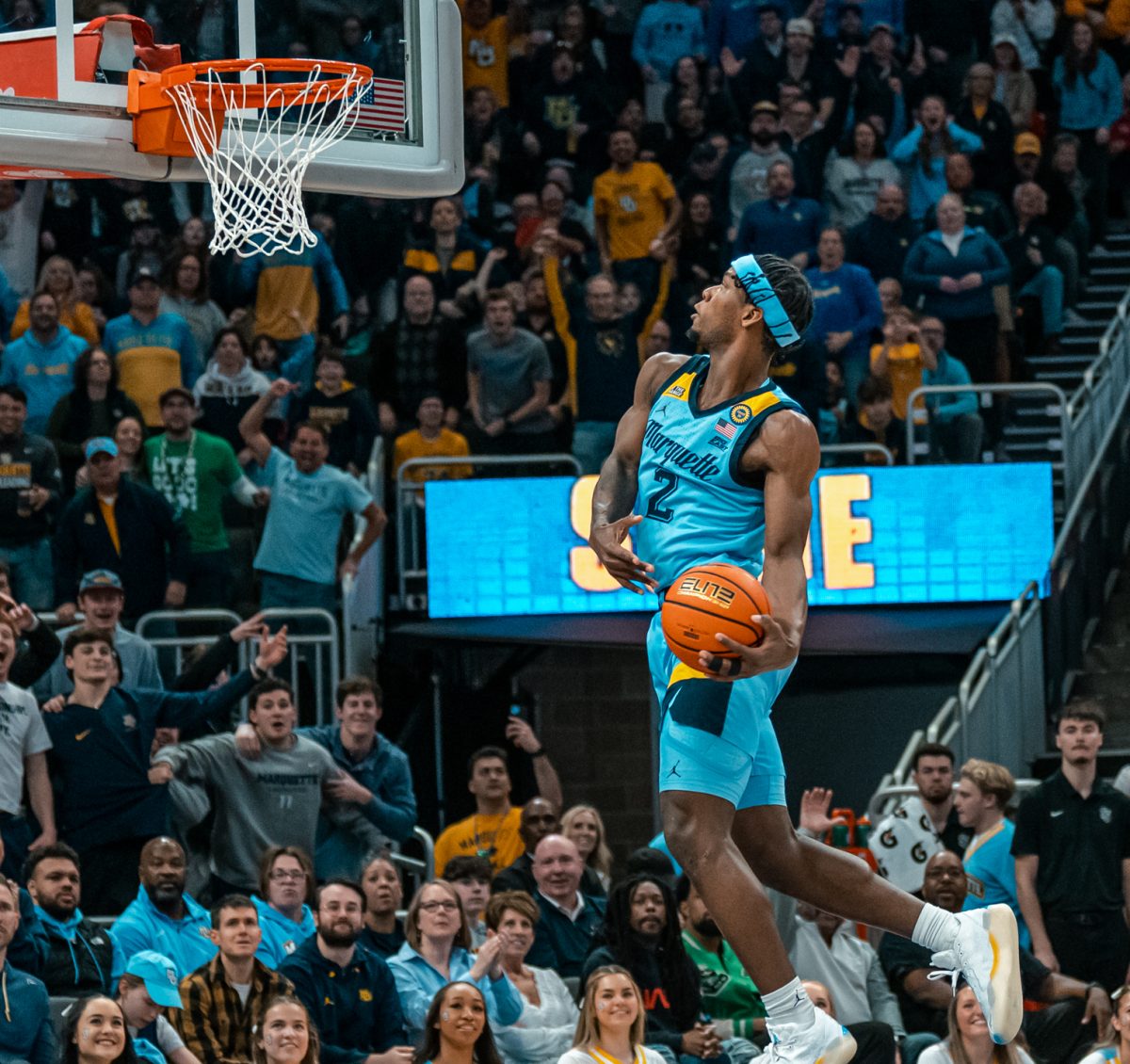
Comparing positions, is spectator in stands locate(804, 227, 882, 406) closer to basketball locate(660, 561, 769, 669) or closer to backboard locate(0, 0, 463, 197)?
backboard locate(0, 0, 463, 197)

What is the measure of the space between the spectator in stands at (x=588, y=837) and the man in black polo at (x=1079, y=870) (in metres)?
2.35

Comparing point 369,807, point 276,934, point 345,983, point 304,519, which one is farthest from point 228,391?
point 345,983

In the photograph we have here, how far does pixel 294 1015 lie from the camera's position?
1021 centimetres

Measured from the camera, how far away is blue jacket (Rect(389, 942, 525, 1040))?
37.3 ft

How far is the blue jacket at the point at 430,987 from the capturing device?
11359mm

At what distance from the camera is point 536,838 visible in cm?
1309

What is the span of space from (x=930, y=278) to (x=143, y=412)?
679 cm

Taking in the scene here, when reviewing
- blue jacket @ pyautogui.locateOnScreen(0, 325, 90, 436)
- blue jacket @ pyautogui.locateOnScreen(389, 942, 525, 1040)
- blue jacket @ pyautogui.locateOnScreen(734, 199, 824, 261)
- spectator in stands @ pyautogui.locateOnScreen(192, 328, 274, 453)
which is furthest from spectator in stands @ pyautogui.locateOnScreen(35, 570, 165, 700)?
blue jacket @ pyautogui.locateOnScreen(734, 199, 824, 261)

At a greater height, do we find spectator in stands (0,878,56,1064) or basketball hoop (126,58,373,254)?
basketball hoop (126,58,373,254)

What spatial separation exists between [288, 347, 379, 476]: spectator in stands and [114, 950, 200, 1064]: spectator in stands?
7.65 meters

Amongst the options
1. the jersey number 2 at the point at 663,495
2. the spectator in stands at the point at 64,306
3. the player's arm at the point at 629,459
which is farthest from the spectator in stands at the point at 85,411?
the jersey number 2 at the point at 663,495

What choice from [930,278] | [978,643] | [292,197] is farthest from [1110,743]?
[292,197]

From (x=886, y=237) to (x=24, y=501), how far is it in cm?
836

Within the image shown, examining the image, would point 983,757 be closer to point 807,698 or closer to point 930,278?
point 807,698
